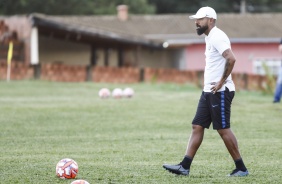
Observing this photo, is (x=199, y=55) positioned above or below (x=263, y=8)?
below

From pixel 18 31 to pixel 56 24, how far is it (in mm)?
2267

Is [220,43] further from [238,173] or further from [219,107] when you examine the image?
[238,173]

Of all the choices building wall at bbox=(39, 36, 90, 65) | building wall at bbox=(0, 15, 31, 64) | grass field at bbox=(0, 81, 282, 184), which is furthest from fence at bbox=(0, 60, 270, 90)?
building wall at bbox=(39, 36, 90, 65)

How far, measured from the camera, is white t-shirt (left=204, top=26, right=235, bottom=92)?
9.61 m

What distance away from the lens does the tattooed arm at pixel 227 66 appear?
9555 mm

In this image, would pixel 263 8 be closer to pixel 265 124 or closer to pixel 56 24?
pixel 56 24

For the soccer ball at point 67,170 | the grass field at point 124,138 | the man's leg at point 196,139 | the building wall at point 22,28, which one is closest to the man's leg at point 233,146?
the grass field at point 124,138

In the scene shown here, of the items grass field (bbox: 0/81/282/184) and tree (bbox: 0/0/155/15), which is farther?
tree (bbox: 0/0/155/15)

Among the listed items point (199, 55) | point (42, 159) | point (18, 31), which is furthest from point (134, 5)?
point (42, 159)

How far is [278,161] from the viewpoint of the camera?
11070 millimetres

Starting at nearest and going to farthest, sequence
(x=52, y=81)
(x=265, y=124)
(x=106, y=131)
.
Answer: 1. (x=106, y=131)
2. (x=265, y=124)
3. (x=52, y=81)

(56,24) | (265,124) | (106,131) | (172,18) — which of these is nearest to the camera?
(106,131)

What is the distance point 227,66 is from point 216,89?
1.00ft

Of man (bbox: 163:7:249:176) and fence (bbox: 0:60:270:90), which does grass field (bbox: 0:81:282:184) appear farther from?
fence (bbox: 0:60:270:90)
